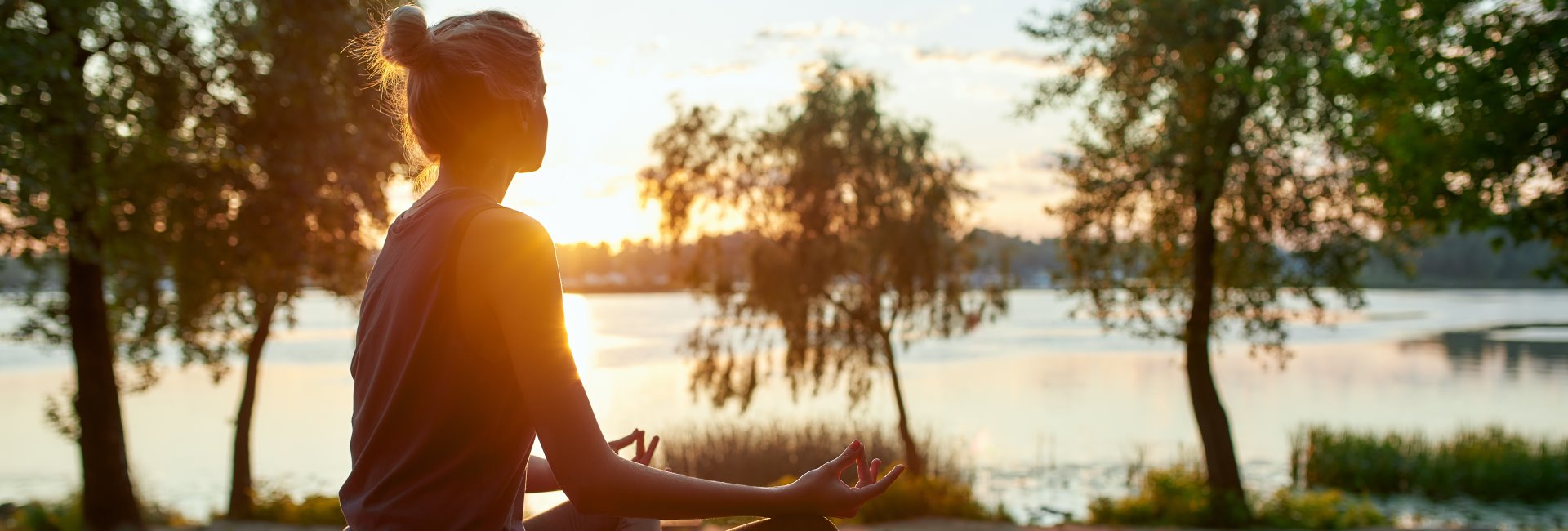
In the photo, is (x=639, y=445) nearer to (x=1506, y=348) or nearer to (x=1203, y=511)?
(x=1203, y=511)

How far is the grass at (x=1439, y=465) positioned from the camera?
53.0 ft

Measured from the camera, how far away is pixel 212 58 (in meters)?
9.26

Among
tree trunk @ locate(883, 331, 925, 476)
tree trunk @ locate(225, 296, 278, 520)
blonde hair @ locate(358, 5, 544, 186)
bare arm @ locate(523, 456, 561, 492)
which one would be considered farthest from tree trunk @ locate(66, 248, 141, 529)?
tree trunk @ locate(883, 331, 925, 476)

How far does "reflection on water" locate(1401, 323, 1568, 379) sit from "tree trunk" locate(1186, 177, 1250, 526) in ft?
99.5

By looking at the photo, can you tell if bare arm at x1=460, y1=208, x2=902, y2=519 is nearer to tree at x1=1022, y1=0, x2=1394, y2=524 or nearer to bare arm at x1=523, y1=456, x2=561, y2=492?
bare arm at x1=523, y1=456, x2=561, y2=492

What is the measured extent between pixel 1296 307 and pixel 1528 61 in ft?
18.5

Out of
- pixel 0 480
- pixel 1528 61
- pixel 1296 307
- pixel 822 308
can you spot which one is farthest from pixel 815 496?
pixel 0 480

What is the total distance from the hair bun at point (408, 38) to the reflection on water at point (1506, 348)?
43.0m

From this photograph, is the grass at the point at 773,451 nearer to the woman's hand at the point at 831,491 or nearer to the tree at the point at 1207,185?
the tree at the point at 1207,185

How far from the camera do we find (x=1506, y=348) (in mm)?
46375

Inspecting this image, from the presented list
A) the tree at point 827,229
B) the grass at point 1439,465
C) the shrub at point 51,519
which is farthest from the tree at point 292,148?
the grass at point 1439,465

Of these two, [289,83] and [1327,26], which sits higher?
[1327,26]

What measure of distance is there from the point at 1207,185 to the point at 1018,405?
1920 cm

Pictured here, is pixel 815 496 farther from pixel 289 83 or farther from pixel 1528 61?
pixel 289 83
